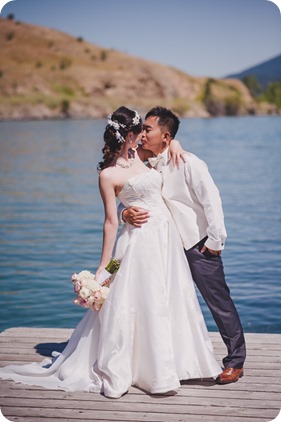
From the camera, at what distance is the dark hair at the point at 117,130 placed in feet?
14.8

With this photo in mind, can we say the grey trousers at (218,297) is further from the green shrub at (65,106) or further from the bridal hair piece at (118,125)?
the green shrub at (65,106)

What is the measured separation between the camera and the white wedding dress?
4.40 m

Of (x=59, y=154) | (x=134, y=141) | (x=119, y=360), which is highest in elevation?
(x=134, y=141)

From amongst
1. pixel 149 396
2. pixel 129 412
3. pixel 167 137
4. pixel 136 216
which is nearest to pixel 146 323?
pixel 149 396

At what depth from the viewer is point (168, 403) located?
13.9 ft

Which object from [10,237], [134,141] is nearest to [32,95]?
[10,237]

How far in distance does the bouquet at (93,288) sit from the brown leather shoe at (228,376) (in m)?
0.90

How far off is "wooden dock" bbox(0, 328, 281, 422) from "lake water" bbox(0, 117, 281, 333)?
4.18 meters

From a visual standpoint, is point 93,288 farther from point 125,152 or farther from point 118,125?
point 118,125

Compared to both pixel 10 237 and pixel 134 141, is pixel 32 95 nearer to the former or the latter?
pixel 10 237

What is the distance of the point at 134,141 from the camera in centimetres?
461

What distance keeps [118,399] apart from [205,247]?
3.61 ft

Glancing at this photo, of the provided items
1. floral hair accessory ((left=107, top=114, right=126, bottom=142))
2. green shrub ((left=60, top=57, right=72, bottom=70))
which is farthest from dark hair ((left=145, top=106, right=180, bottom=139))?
green shrub ((left=60, top=57, right=72, bottom=70))

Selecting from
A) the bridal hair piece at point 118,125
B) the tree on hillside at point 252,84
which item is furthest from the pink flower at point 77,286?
the tree on hillside at point 252,84
